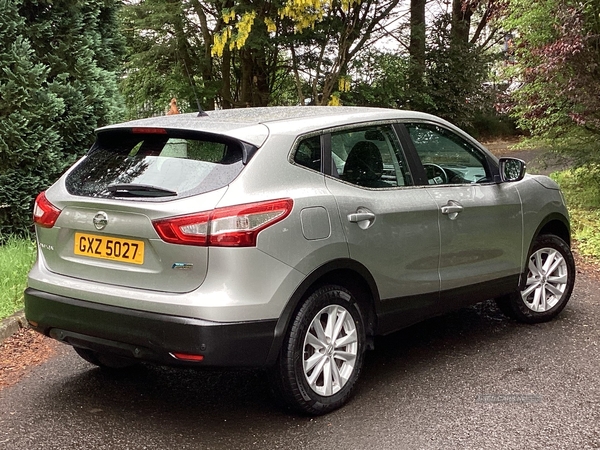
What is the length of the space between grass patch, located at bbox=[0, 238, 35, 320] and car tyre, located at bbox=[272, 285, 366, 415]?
9.78ft

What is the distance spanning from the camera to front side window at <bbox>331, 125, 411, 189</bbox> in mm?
4285

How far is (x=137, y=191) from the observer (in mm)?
3803

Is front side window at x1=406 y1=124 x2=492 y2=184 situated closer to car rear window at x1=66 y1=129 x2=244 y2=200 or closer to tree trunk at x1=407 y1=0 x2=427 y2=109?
car rear window at x1=66 y1=129 x2=244 y2=200

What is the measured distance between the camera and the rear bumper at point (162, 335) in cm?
353

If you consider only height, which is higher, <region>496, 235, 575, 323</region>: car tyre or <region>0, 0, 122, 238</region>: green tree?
<region>0, 0, 122, 238</region>: green tree

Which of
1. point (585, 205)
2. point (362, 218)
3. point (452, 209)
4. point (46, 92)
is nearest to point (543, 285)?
point (452, 209)

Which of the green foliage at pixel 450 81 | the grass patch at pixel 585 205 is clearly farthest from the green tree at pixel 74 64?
the green foliage at pixel 450 81

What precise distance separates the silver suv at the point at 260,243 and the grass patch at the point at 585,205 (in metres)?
4.57

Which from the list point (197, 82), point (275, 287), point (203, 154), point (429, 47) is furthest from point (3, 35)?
point (429, 47)

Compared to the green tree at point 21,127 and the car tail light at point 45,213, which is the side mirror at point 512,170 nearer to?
the car tail light at point 45,213

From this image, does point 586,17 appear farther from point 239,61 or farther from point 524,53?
point 239,61

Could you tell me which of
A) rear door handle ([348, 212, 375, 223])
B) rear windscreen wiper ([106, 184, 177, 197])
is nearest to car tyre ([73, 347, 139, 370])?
rear windscreen wiper ([106, 184, 177, 197])

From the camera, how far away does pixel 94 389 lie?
15.0ft

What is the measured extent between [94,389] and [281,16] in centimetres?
1053
